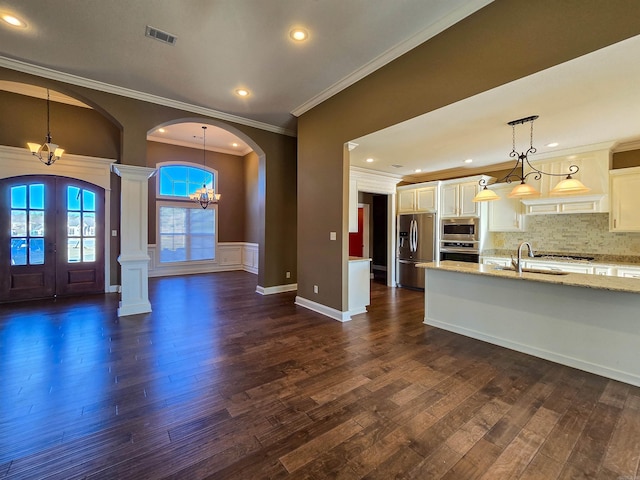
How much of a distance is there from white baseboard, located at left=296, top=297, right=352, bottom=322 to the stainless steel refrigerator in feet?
9.20

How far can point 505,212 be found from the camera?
5676 mm

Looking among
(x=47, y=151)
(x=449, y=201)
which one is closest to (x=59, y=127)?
(x=47, y=151)

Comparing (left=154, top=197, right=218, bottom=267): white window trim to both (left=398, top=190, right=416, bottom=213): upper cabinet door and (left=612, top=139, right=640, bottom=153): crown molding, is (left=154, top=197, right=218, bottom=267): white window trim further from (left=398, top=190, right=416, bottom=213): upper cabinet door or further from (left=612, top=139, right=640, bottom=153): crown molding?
(left=612, top=139, right=640, bottom=153): crown molding

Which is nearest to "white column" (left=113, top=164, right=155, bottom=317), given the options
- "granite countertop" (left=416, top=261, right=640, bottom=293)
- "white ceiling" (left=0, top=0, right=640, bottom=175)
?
"white ceiling" (left=0, top=0, right=640, bottom=175)

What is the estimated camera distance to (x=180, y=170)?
8.35 metres

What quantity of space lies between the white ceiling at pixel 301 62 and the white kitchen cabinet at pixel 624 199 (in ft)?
1.82

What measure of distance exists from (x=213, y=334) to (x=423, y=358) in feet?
8.36

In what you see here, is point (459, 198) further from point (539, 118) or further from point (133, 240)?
point (133, 240)

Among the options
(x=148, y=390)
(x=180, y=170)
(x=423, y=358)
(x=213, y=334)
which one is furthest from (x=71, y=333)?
(x=180, y=170)

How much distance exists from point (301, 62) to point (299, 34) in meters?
0.52

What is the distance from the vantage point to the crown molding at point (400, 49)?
2629 mm

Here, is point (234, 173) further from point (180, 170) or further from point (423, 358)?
point (423, 358)

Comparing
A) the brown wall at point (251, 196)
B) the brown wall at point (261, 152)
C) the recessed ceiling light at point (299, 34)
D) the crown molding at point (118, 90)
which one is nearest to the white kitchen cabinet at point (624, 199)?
the recessed ceiling light at point (299, 34)

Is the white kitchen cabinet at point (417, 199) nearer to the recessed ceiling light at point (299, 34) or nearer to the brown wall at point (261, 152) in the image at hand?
the brown wall at point (261, 152)
